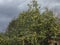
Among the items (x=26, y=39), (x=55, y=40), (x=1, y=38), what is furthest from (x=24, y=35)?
(x=55, y=40)

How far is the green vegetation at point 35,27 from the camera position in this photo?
32219 millimetres

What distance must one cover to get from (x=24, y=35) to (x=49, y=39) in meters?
3.38

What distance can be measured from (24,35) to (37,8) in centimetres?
364

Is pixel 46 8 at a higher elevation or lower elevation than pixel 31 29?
higher

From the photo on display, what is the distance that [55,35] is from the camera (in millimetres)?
32844

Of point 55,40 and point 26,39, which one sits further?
point 55,40

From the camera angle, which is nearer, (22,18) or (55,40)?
(22,18)

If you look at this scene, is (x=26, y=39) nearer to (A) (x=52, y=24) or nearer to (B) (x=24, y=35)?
(B) (x=24, y=35)

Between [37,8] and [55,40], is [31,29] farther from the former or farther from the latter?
[55,40]

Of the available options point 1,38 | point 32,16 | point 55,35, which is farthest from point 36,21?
point 1,38

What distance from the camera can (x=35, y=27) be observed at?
32.6 m

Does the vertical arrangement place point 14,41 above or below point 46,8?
below

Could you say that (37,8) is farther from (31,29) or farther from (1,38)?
(1,38)

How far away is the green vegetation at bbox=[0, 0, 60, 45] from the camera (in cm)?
3222
